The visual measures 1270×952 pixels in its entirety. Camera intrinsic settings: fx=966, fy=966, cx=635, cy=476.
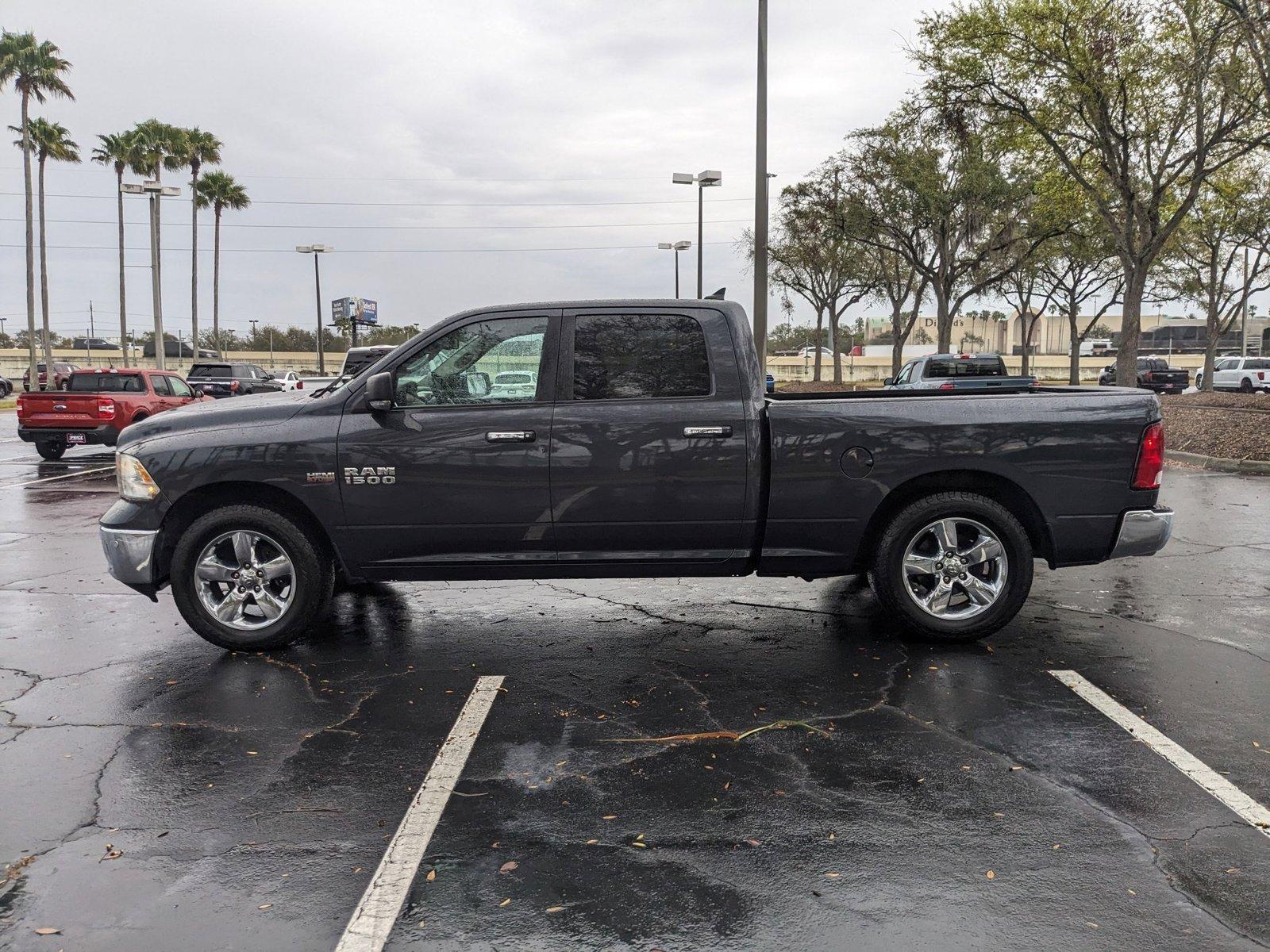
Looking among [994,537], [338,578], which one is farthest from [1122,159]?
[338,578]

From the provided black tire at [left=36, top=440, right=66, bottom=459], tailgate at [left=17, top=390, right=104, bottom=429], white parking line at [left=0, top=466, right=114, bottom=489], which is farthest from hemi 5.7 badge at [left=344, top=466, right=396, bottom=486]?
black tire at [left=36, top=440, right=66, bottom=459]

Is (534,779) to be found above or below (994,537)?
below

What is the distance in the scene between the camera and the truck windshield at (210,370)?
3372cm

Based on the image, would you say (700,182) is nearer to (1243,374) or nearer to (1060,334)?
(1243,374)

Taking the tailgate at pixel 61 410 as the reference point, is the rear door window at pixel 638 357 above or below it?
above

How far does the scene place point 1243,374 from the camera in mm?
45156

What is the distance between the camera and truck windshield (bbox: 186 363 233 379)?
33.7 metres

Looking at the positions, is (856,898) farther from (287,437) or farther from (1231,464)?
(1231,464)

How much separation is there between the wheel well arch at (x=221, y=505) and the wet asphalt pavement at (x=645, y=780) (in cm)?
64

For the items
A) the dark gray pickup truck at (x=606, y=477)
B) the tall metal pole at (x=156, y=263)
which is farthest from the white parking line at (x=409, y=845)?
the tall metal pole at (x=156, y=263)

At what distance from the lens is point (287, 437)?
18.0 feet

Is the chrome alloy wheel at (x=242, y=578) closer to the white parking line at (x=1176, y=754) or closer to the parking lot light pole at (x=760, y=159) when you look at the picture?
the white parking line at (x=1176, y=754)

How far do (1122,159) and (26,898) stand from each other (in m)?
24.4

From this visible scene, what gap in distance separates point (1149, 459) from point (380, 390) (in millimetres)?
4339
